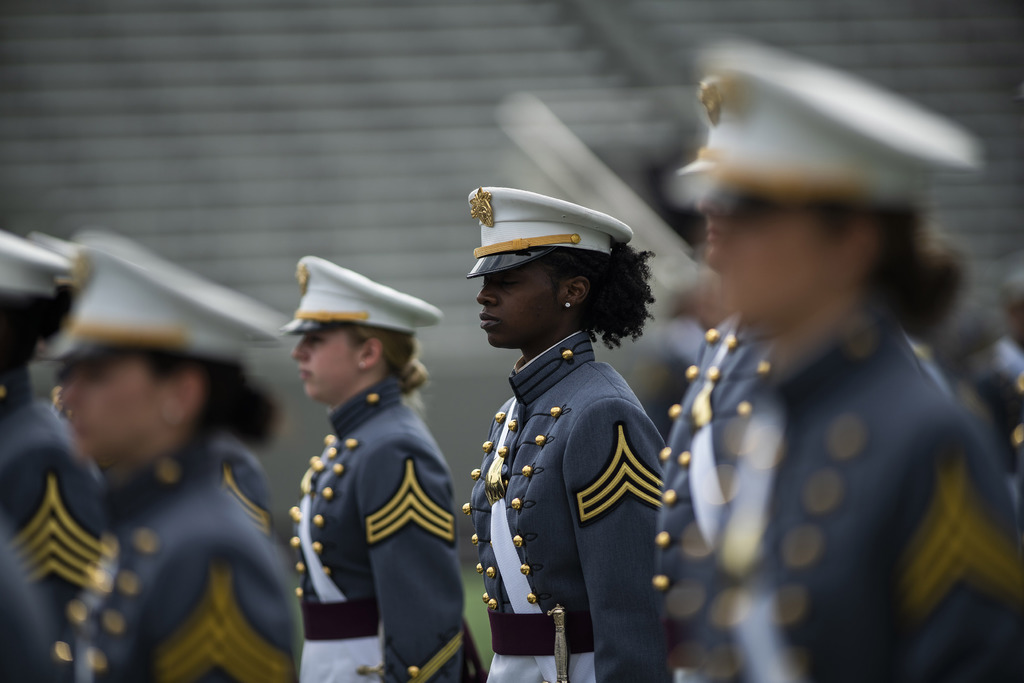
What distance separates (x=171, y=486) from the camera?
2740 mm

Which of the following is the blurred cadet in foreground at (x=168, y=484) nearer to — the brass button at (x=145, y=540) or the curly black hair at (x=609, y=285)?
the brass button at (x=145, y=540)

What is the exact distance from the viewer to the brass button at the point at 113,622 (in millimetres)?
2600

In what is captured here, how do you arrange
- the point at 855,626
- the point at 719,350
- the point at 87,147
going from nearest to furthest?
the point at 855,626 < the point at 719,350 < the point at 87,147

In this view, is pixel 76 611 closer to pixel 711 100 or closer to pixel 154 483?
pixel 154 483

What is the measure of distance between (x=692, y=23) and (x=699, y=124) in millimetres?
2283

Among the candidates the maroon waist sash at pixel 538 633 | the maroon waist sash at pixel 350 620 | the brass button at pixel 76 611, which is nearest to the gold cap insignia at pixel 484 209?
the maroon waist sash at pixel 538 633

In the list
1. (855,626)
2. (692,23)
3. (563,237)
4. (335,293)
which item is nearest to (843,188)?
(855,626)

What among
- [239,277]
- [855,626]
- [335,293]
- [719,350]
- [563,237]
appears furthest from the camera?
[239,277]

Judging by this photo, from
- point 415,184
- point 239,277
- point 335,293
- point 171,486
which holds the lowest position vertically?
point 171,486

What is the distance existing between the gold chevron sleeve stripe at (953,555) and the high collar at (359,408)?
3.20m

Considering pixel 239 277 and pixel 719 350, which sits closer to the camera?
pixel 719 350

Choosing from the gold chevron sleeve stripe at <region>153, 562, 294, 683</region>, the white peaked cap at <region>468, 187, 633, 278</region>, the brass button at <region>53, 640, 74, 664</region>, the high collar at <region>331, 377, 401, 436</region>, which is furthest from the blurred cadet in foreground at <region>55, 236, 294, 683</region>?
the high collar at <region>331, 377, 401, 436</region>

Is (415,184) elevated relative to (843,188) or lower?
elevated

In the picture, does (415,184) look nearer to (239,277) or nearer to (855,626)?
(239,277)
